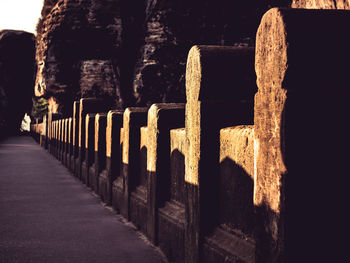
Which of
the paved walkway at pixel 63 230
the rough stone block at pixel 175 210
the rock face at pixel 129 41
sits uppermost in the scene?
the rock face at pixel 129 41

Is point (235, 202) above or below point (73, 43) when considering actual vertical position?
below

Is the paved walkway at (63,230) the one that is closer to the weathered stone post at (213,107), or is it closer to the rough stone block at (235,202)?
the weathered stone post at (213,107)

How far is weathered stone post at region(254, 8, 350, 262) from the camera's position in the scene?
213cm

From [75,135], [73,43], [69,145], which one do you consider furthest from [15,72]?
[75,135]

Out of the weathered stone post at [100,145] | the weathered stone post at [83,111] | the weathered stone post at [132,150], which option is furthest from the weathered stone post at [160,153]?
the weathered stone post at [83,111]

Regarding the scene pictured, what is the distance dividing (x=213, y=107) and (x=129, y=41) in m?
25.9

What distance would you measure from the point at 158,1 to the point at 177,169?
2347 cm

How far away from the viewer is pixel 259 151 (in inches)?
95.1

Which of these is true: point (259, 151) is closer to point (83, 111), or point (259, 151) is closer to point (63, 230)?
point (63, 230)

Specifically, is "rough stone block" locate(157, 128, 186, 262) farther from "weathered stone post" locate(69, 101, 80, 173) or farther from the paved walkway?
"weathered stone post" locate(69, 101, 80, 173)

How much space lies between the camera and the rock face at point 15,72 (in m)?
54.8

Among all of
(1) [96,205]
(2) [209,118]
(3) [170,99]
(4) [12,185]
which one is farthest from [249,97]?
(3) [170,99]

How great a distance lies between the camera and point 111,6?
91.8 feet

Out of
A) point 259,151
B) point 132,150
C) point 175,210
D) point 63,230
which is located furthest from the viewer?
point 132,150
